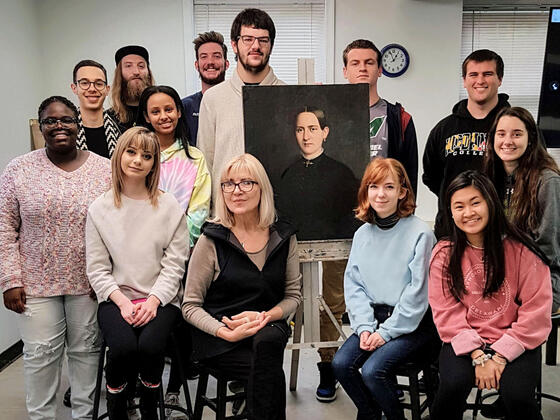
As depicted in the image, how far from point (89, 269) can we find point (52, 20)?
2.85 metres

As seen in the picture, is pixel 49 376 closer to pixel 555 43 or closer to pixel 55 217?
pixel 55 217

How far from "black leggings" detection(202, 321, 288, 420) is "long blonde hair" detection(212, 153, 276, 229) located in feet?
1.42

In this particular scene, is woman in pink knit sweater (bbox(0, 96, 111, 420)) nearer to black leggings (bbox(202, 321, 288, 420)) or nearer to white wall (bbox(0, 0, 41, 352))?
black leggings (bbox(202, 321, 288, 420))

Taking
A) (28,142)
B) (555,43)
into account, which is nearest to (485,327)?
(555,43)

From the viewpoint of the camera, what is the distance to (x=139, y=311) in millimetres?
2021

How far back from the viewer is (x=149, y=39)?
167 inches

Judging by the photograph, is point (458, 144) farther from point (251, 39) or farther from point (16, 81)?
point (16, 81)

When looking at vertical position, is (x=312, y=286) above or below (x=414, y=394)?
above

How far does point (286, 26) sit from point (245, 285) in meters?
2.91

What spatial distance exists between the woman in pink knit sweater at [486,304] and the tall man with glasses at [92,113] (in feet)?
5.18

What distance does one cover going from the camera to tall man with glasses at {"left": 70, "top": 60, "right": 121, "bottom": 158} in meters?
2.50

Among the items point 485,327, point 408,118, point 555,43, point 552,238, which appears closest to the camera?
point 485,327

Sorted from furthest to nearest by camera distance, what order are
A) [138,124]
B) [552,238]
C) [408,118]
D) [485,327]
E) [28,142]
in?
[28,142], [408,118], [138,124], [552,238], [485,327]

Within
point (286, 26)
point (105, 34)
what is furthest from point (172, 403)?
point (286, 26)
